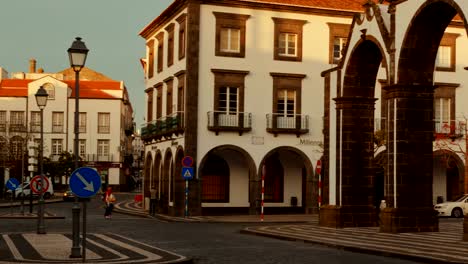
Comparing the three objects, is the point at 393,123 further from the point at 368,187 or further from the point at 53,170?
the point at 53,170

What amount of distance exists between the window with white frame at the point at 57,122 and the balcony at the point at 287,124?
170 ft

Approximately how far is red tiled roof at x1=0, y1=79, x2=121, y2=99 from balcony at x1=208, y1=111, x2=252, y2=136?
51916mm

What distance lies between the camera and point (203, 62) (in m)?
42.2

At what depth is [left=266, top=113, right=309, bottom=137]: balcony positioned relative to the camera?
43.4m

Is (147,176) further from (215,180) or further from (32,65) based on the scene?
(32,65)

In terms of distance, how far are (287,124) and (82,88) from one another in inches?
2146

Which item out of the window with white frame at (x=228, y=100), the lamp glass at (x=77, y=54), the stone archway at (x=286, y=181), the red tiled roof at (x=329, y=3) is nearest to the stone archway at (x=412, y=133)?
the lamp glass at (x=77, y=54)

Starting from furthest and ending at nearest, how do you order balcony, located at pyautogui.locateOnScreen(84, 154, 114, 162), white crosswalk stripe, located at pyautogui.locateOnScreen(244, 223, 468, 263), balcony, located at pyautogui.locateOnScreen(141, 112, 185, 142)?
1. balcony, located at pyautogui.locateOnScreen(84, 154, 114, 162)
2. balcony, located at pyautogui.locateOnScreen(141, 112, 185, 142)
3. white crosswalk stripe, located at pyautogui.locateOnScreen(244, 223, 468, 263)

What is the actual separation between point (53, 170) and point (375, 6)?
203ft

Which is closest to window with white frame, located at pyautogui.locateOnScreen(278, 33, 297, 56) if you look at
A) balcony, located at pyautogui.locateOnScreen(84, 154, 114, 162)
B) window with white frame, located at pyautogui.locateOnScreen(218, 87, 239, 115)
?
window with white frame, located at pyautogui.locateOnScreen(218, 87, 239, 115)

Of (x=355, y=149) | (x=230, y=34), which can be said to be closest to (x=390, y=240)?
(x=355, y=149)

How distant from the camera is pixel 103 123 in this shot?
93.6m

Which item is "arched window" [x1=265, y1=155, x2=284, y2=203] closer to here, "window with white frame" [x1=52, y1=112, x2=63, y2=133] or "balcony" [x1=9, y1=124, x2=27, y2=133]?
"balcony" [x1=9, y1=124, x2=27, y2=133]

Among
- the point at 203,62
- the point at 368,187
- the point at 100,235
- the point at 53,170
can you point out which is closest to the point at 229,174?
the point at 203,62
